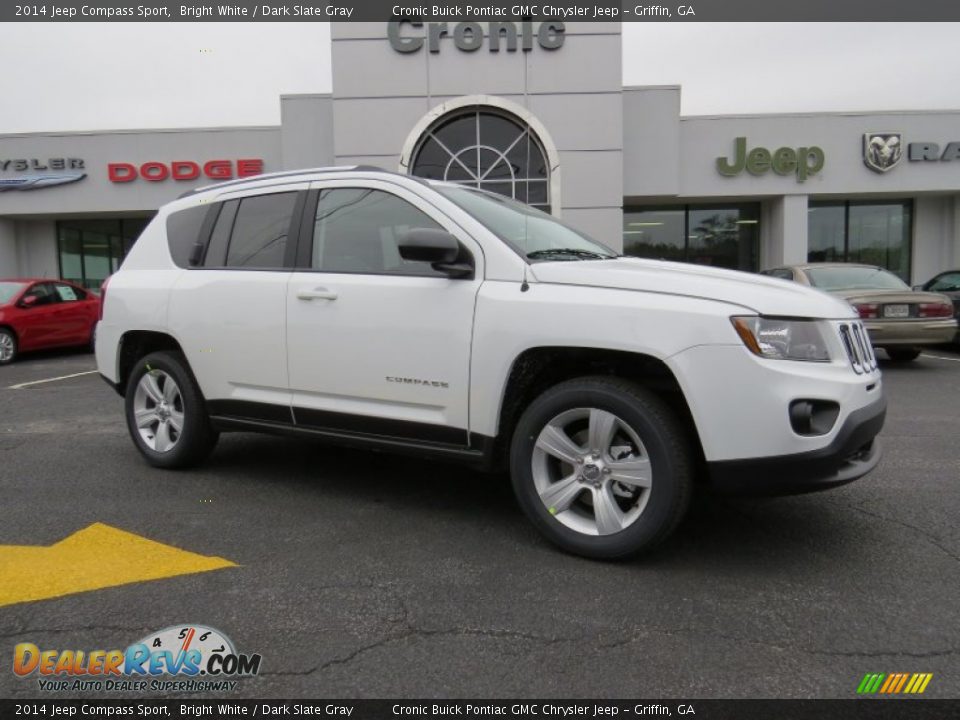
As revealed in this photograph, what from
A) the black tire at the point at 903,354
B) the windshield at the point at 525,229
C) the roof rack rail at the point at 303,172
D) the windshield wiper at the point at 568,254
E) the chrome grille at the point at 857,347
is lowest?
the black tire at the point at 903,354

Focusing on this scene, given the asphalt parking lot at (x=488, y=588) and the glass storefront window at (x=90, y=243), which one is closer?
the asphalt parking lot at (x=488, y=588)

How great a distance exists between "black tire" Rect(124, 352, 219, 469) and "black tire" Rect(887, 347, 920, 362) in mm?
9621

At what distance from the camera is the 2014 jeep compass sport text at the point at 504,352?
2.73 m

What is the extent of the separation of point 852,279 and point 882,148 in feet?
38.6

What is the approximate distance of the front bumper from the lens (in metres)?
2.68

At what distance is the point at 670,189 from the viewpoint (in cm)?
1827

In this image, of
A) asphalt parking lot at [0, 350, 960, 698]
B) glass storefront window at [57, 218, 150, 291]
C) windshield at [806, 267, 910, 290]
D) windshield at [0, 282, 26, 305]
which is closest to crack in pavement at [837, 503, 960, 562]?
asphalt parking lot at [0, 350, 960, 698]

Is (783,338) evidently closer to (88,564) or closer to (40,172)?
(88,564)

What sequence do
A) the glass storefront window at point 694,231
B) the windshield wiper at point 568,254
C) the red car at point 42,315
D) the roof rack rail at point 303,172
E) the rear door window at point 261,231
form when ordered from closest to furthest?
the windshield wiper at point 568,254, the roof rack rail at point 303,172, the rear door window at point 261,231, the red car at point 42,315, the glass storefront window at point 694,231

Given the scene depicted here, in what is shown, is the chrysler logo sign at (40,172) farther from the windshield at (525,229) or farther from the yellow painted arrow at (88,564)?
the windshield at (525,229)

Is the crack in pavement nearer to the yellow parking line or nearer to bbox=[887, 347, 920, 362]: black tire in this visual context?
bbox=[887, 347, 920, 362]: black tire

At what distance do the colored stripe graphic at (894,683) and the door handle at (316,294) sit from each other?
2.83 metres
